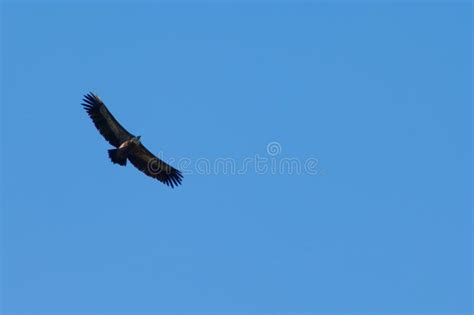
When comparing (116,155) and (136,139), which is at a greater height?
(136,139)

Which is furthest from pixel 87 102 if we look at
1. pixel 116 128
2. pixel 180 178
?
pixel 180 178

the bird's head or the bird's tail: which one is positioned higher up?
the bird's head

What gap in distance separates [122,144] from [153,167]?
6.48 ft

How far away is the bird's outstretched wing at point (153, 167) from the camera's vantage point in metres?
35.5

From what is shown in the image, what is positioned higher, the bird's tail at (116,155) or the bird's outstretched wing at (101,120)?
the bird's outstretched wing at (101,120)

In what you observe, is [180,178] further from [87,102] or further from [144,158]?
[87,102]

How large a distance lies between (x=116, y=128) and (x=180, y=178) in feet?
10.4

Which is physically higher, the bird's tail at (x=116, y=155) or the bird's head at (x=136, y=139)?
the bird's head at (x=136, y=139)

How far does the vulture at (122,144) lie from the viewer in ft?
113

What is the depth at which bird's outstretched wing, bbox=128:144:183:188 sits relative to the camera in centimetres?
3547

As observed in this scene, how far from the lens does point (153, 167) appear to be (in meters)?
36.1

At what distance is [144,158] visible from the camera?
117ft

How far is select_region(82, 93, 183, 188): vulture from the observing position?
1353 inches

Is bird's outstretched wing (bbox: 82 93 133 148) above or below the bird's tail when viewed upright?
above
